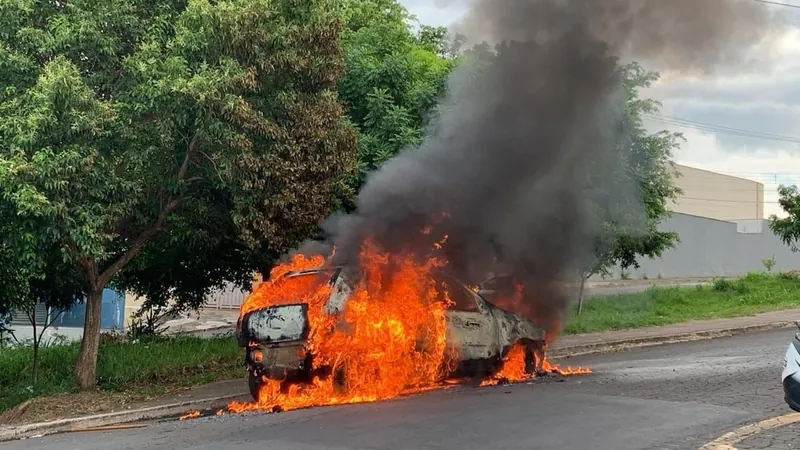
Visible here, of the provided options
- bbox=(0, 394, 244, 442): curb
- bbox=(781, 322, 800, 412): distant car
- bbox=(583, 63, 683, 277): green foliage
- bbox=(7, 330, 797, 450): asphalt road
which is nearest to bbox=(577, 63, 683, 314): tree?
bbox=(583, 63, 683, 277): green foliage

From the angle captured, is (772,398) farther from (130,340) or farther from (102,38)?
(130,340)

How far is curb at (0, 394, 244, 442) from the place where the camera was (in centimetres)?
Answer: 816

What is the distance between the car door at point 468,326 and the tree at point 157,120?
2.25 meters

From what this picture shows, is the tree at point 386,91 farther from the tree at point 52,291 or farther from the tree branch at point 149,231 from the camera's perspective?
the tree at point 52,291

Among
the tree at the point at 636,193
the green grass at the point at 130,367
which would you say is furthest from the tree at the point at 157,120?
the tree at the point at 636,193

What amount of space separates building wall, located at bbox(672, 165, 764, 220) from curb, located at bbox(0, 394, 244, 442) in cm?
5397

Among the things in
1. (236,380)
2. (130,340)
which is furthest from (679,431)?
(130,340)

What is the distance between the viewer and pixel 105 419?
854cm

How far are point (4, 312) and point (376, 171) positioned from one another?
608cm

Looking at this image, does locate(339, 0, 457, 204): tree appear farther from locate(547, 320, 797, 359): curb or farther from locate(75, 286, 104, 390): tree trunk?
locate(547, 320, 797, 359): curb

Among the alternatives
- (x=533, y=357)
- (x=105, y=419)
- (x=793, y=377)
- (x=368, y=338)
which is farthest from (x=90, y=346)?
(x=793, y=377)

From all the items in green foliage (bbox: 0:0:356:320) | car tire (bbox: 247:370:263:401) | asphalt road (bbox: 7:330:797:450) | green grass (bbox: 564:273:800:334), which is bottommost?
asphalt road (bbox: 7:330:797:450)

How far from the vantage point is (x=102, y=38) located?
859 cm

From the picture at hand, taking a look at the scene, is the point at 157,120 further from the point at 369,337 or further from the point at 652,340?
the point at 652,340
